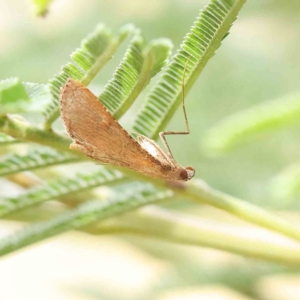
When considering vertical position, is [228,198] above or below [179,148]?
below

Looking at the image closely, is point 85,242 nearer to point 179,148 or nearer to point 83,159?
point 179,148

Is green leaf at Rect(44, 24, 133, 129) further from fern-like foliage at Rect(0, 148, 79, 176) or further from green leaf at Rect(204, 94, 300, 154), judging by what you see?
green leaf at Rect(204, 94, 300, 154)

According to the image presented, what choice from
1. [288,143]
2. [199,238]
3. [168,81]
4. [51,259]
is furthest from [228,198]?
[51,259]

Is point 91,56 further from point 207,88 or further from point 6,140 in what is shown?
point 207,88

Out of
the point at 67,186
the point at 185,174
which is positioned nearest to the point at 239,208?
the point at 185,174

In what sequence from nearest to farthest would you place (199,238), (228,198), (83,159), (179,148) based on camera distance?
(83,159) < (228,198) < (199,238) < (179,148)
